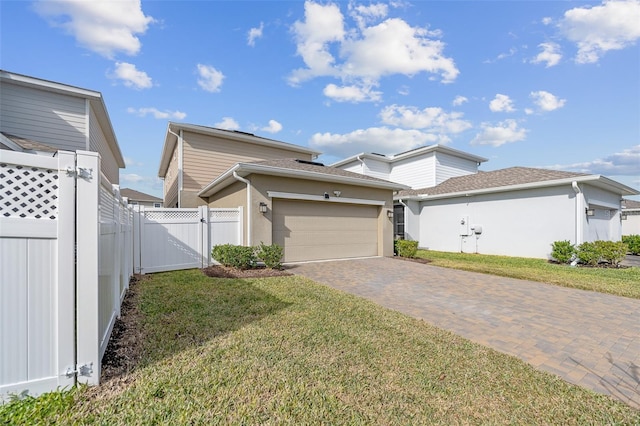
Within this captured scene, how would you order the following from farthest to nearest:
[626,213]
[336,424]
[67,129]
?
[626,213] < [67,129] < [336,424]

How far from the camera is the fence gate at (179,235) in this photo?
25.6ft

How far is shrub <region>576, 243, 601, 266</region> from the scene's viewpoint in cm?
967

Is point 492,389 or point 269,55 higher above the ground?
point 269,55

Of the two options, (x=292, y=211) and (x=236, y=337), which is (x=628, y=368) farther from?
(x=292, y=211)

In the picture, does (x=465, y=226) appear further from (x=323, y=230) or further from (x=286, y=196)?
(x=286, y=196)

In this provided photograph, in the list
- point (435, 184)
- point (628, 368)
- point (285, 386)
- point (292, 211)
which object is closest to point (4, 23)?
point (292, 211)

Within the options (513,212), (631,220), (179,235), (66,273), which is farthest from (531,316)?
(631,220)

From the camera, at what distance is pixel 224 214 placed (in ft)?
29.7

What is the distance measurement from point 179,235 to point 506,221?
13563mm

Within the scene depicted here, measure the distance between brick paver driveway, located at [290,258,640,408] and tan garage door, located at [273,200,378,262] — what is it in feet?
5.50

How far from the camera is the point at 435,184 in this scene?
698 inches

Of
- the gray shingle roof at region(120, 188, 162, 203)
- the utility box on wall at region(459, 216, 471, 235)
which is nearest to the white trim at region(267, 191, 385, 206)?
the utility box on wall at region(459, 216, 471, 235)

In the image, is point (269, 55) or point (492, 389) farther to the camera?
point (269, 55)

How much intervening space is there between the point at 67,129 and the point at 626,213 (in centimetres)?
3317
